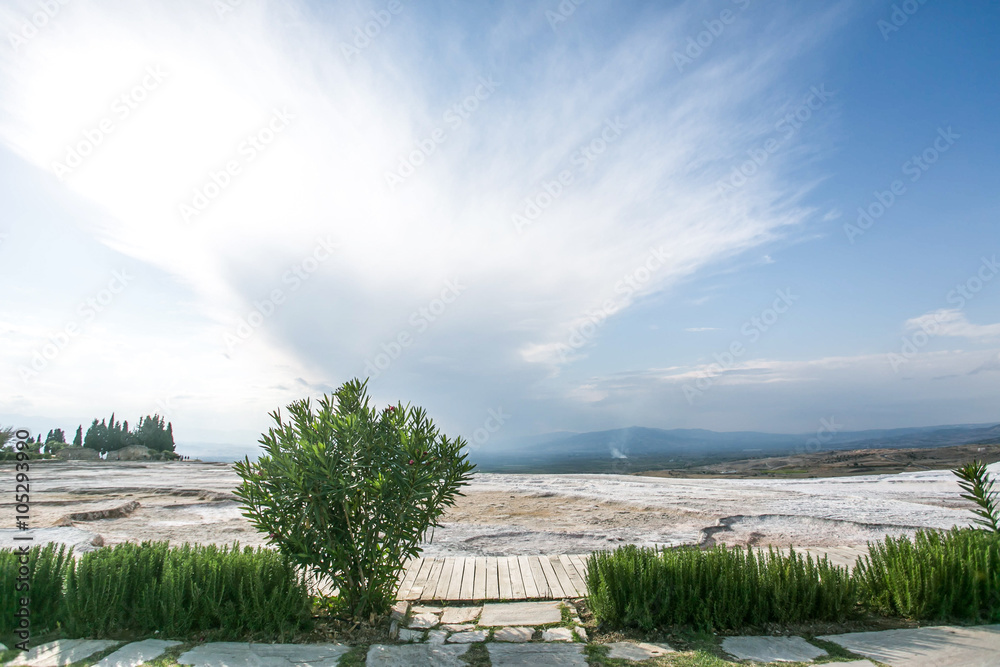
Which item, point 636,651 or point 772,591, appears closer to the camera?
point 636,651

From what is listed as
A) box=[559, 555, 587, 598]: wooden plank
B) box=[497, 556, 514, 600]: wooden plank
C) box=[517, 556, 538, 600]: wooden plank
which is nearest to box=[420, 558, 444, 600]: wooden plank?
box=[497, 556, 514, 600]: wooden plank

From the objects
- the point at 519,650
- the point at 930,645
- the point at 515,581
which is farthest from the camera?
the point at 515,581

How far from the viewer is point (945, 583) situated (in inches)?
159

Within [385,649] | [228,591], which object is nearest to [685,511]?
[385,649]

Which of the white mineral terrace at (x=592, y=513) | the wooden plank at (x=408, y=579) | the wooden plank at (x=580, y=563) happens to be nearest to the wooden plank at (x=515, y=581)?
the wooden plank at (x=580, y=563)

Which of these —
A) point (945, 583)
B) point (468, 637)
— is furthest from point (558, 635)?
point (945, 583)

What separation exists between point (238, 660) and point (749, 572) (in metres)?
3.74

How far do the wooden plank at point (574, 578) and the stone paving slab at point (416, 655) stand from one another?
1427mm

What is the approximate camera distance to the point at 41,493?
1084cm

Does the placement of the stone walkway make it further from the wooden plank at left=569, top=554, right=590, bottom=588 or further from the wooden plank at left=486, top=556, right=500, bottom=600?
the wooden plank at left=569, top=554, right=590, bottom=588

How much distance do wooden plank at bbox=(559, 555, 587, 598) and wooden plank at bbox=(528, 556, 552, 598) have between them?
240mm

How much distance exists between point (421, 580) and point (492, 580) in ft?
2.46

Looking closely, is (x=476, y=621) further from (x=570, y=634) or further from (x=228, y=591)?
(x=228, y=591)

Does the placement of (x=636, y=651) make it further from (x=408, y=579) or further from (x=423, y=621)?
(x=408, y=579)
